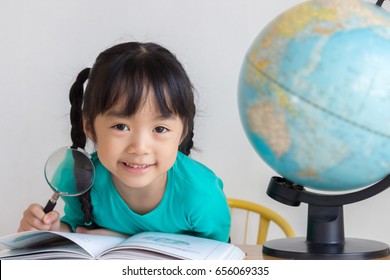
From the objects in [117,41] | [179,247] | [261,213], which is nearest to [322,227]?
[179,247]

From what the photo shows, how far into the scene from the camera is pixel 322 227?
4.14ft

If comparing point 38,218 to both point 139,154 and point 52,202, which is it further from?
point 139,154

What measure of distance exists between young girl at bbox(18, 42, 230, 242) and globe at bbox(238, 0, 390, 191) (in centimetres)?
25

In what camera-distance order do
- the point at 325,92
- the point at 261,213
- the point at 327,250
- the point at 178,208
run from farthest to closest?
the point at 261,213, the point at 178,208, the point at 327,250, the point at 325,92

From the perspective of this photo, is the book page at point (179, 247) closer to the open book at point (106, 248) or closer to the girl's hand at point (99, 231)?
the open book at point (106, 248)

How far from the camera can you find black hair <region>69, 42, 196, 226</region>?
53.3 inches

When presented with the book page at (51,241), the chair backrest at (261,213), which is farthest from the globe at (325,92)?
the chair backrest at (261,213)

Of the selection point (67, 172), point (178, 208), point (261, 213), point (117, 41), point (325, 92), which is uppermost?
point (117, 41)

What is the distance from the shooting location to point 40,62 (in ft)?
7.04

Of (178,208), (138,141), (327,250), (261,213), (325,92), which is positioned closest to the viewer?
(325,92)

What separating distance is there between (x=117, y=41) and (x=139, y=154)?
88cm
